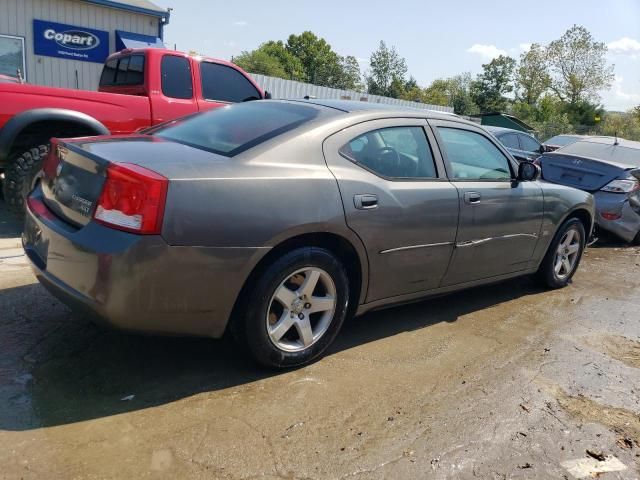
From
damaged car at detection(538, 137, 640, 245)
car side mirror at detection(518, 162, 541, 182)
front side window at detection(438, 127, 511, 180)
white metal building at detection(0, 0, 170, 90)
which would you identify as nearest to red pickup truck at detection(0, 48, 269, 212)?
front side window at detection(438, 127, 511, 180)

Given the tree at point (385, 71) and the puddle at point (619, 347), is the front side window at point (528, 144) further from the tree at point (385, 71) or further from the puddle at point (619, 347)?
the tree at point (385, 71)

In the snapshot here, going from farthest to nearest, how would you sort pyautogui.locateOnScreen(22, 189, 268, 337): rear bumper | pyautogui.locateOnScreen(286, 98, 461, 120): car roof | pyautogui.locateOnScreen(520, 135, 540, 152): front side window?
pyautogui.locateOnScreen(520, 135, 540, 152): front side window → pyautogui.locateOnScreen(286, 98, 461, 120): car roof → pyautogui.locateOnScreen(22, 189, 268, 337): rear bumper

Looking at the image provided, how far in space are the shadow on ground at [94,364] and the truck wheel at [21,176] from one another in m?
1.59

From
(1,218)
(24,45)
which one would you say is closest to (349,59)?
(24,45)

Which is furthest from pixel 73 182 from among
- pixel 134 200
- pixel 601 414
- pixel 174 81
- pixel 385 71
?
pixel 385 71

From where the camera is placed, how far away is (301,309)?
3109 millimetres

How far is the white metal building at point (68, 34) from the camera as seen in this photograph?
1341cm

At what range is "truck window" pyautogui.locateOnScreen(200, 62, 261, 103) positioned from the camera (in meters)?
6.76

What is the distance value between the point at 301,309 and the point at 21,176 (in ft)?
11.7

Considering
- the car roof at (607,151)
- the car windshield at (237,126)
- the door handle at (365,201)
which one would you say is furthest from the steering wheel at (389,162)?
the car roof at (607,151)

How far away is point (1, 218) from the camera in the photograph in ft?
20.1

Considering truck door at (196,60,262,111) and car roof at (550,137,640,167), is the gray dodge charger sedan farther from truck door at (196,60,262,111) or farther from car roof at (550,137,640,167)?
car roof at (550,137,640,167)

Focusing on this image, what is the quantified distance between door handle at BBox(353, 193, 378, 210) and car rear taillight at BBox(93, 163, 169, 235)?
1120 millimetres

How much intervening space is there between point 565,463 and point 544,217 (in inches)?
98.4
